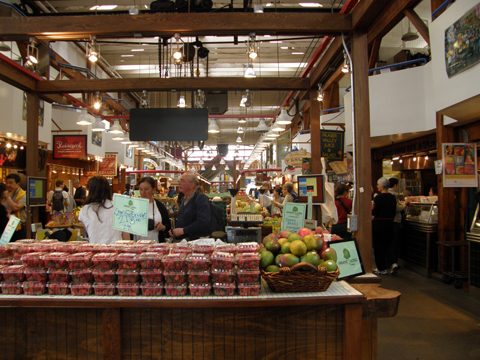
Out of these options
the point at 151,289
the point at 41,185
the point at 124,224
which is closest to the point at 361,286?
the point at 151,289

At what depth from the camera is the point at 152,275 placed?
230 centimetres

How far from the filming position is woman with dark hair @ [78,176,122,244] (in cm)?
337

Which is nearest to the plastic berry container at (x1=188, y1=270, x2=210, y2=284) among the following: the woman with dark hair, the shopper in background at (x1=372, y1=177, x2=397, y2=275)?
the woman with dark hair

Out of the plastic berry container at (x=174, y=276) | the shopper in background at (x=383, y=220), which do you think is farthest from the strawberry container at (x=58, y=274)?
the shopper in background at (x=383, y=220)

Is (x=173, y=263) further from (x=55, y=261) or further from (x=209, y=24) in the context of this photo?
(x=209, y=24)

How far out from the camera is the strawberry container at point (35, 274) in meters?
2.35

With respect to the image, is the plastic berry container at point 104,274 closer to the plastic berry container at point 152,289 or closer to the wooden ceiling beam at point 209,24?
the plastic berry container at point 152,289

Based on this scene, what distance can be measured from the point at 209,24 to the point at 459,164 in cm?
469

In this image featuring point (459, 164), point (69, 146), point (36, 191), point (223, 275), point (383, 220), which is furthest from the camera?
point (69, 146)

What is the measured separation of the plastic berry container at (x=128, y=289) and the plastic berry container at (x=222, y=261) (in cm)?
54

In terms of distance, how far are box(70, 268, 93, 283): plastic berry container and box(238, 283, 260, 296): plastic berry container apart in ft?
3.33

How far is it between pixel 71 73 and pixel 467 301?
11.9 meters

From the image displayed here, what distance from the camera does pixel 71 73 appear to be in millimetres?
11203

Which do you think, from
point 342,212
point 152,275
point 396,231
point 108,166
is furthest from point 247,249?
point 108,166
